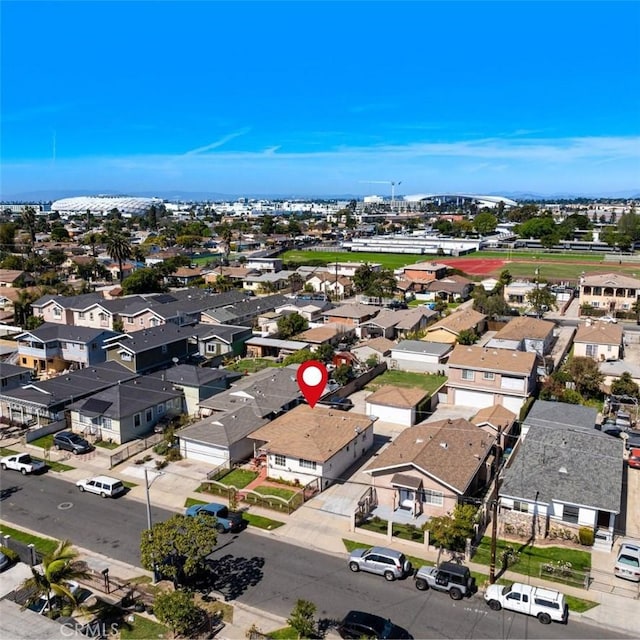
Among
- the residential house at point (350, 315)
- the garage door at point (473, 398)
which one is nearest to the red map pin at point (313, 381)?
the garage door at point (473, 398)

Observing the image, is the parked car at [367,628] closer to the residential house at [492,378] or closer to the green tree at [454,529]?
the green tree at [454,529]

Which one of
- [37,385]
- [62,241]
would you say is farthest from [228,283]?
[62,241]

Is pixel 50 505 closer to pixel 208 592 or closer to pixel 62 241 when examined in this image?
pixel 208 592

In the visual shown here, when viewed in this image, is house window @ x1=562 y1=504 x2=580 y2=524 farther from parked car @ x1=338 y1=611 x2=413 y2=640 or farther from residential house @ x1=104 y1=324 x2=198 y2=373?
residential house @ x1=104 y1=324 x2=198 y2=373

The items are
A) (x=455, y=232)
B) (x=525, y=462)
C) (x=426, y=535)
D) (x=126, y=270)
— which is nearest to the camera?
(x=426, y=535)

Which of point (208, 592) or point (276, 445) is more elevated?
point (276, 445)

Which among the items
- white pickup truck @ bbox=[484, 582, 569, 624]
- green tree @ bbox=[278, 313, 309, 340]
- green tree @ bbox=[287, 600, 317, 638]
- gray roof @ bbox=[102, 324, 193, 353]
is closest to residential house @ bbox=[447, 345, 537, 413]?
white pickup truck @ bbox=[484, 582, 569, 624]

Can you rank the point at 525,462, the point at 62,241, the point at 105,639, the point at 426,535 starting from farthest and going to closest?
the point at 62,241
the point at 525,462
the point at 426,535
the point at 105,639
